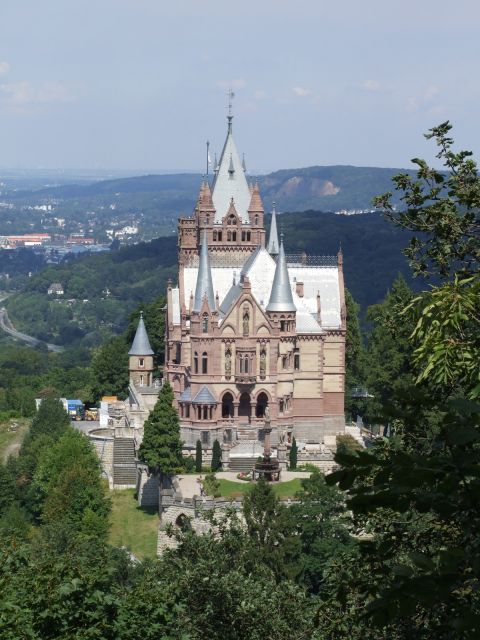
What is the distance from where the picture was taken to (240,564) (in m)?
44.4

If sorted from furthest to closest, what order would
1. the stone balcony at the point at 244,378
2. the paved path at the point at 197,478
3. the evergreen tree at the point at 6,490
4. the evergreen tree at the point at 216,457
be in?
the stone balcony at the point at 244,378
the evergreen tree at the point at 6,490
the evergreen tree at the point at 216,457
the paved path at the point at 197,478

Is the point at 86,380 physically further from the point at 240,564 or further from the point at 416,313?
the point at 416,313

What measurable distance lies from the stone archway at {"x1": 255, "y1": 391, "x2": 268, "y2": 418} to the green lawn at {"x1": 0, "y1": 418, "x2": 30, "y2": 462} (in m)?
16.1

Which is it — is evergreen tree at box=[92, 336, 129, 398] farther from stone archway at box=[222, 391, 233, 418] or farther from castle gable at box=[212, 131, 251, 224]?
stone archway at box=[222, 391, 233, 418]

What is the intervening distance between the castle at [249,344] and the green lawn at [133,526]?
5.63 metres

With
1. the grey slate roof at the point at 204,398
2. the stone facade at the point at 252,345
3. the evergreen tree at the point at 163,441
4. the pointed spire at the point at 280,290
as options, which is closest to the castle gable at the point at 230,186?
the stone facade at the point at 252,345

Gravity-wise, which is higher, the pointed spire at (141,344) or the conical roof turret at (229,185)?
the conical roof turret at (229,185)

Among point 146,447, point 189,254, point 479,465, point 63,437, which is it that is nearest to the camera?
point 479,465

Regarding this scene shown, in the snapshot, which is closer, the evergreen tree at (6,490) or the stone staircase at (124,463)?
the evergreen tree at (6,490)

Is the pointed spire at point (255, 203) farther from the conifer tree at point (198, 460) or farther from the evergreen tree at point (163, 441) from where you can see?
the evergreen tree at point (163, 441)

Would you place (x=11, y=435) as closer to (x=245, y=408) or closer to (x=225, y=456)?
(x=245, y=408)

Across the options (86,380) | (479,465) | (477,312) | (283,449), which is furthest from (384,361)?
(479,465)

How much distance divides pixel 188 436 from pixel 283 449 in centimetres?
562

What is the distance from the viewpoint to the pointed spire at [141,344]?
9244cm
